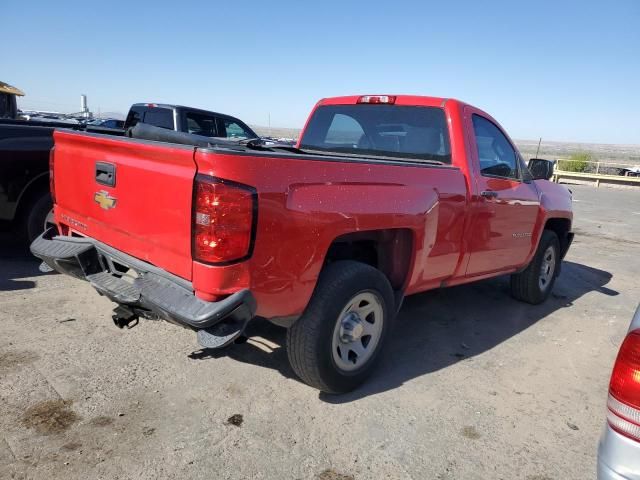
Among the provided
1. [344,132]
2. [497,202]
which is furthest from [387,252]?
[344,132]

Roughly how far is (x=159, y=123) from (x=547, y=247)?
7.43 m

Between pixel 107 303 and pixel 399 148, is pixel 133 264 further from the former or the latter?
pixel 399 148

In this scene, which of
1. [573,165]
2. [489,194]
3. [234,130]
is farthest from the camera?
[573,165]

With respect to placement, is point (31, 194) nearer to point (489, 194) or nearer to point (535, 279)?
point (489, 194)

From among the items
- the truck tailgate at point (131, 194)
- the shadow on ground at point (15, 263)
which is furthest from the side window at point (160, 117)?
the truck tailgate at point (131, 194)

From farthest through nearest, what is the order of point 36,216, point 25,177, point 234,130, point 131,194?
1. point 234,130
2. point 36,216
3. point 25,177
4. point 131,194

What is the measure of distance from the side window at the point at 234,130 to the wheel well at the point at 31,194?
5.71 meters

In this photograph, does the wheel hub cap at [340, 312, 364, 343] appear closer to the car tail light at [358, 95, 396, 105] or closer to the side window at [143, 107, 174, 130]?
the car tail light at [358, 95, 396, 105]

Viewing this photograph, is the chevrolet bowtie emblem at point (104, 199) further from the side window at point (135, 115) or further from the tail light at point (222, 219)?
the side window at point (135, 115)

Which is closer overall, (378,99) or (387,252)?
(387,252)

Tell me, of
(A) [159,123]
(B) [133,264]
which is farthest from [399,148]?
(A) [159,123]

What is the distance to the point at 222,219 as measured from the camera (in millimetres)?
2369

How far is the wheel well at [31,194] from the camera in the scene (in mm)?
5266

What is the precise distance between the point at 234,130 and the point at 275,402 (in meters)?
8.87
